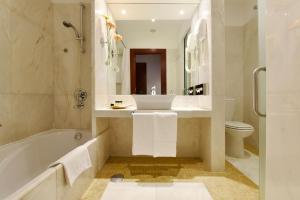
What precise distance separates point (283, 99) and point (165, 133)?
1189 millimetres

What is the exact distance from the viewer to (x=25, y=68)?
1.83m

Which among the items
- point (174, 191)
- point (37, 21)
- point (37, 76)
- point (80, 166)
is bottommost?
point (174, 191)

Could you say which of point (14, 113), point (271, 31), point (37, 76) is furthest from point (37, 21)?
point (271, 31)

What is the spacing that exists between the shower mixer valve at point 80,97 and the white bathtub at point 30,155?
366mm

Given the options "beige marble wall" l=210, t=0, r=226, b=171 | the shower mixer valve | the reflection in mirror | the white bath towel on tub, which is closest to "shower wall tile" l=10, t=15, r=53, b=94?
the shower mixer valve

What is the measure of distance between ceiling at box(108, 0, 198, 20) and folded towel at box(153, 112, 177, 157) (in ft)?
4.58

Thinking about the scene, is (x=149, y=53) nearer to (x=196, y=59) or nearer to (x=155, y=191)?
(x=196, y=59)

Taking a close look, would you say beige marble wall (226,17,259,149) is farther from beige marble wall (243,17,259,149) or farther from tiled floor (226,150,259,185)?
tiled floor (226,150,259,185)

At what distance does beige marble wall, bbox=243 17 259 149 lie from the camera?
285 centimetres

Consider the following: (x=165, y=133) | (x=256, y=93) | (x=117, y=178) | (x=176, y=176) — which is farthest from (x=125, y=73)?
(x=256, y=93)

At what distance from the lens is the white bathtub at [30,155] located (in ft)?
4.59

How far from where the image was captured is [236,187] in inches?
63.5

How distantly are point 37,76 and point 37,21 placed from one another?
629 millimetres

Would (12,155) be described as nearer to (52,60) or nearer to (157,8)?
(52,60)
